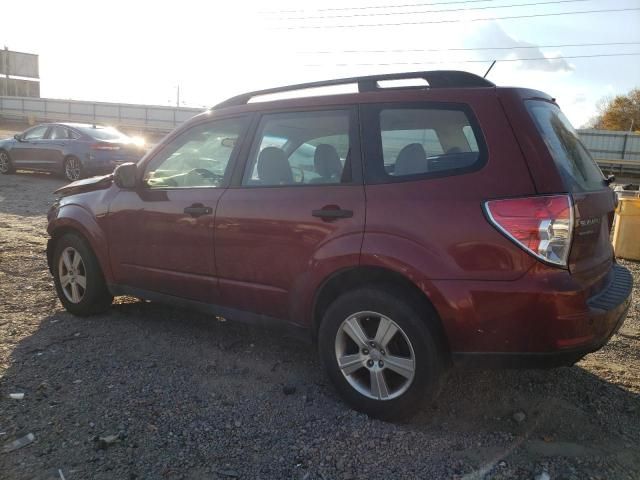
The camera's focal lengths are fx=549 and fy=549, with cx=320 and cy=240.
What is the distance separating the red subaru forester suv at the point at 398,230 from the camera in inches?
107

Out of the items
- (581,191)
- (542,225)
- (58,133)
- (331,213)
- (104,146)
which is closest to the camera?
(542,225)

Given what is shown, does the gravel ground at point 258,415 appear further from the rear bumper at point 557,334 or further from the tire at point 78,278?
the rear bumper at point 557,334

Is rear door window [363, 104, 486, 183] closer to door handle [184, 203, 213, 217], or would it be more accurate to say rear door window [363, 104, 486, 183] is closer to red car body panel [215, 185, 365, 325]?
red car body panel [215, 185, 365, 325]

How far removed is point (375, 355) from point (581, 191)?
1408 millimetres

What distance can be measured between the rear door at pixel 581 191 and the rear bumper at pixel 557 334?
6.3 inches

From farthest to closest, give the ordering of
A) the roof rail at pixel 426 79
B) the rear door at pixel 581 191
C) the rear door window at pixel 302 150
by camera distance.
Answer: the rear door window at pixel 302 150
the roof rail at pixel 426 79
the rear door at pixel 581 191

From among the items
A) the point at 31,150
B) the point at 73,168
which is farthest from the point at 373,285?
the point at 31,150

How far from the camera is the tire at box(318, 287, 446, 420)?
2930 millimetres

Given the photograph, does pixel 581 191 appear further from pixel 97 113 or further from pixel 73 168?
pixel 97 113

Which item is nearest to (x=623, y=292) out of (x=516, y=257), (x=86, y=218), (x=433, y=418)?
(x=516, y=257)

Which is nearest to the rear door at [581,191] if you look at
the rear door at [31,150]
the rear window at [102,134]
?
the rear window at [102,134]

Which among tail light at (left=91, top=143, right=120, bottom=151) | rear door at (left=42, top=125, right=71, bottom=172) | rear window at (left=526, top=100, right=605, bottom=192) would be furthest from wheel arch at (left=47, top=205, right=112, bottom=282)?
rear door at (left=42, top=125, right=71, bottom=172)

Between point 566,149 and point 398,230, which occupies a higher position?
point 566,149

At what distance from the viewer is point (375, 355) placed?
3111 millimetres
